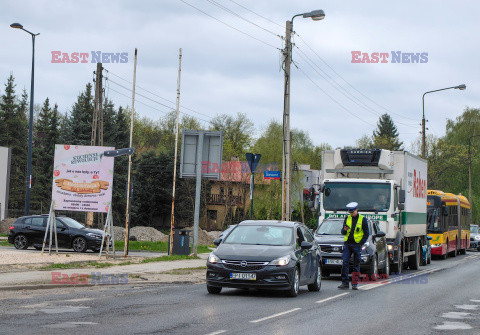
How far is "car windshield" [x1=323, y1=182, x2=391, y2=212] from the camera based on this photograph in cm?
2325

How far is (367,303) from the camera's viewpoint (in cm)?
1448

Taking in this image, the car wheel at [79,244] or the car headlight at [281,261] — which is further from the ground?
the car headlight at [281,261]

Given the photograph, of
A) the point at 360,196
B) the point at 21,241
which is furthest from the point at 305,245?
the point at 21,241

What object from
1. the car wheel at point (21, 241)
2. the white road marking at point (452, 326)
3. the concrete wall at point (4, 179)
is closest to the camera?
the white road marking at point (452, 326)

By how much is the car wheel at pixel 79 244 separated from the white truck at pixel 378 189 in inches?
402

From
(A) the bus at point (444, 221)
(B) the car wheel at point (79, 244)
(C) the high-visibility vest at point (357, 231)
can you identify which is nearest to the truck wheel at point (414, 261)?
(A) the bus at point (444, 221)

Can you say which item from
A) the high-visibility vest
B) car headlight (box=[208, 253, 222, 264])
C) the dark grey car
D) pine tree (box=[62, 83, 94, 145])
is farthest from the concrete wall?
car headlight (box=[208, 253, 222, 264])

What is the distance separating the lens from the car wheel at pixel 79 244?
2974 centimetres

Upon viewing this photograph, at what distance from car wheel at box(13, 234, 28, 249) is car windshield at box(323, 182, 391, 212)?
13046mm

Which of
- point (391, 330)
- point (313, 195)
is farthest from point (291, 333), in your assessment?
point (313, 195)

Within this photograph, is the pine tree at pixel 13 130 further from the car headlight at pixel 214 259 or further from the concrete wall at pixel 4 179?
the car headlight at pixel 214 259

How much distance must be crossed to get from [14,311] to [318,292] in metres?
7.16

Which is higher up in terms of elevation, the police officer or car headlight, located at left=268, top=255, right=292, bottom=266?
the police officer

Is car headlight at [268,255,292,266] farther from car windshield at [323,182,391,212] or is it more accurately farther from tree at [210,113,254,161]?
tree at [210,113,254,161]
